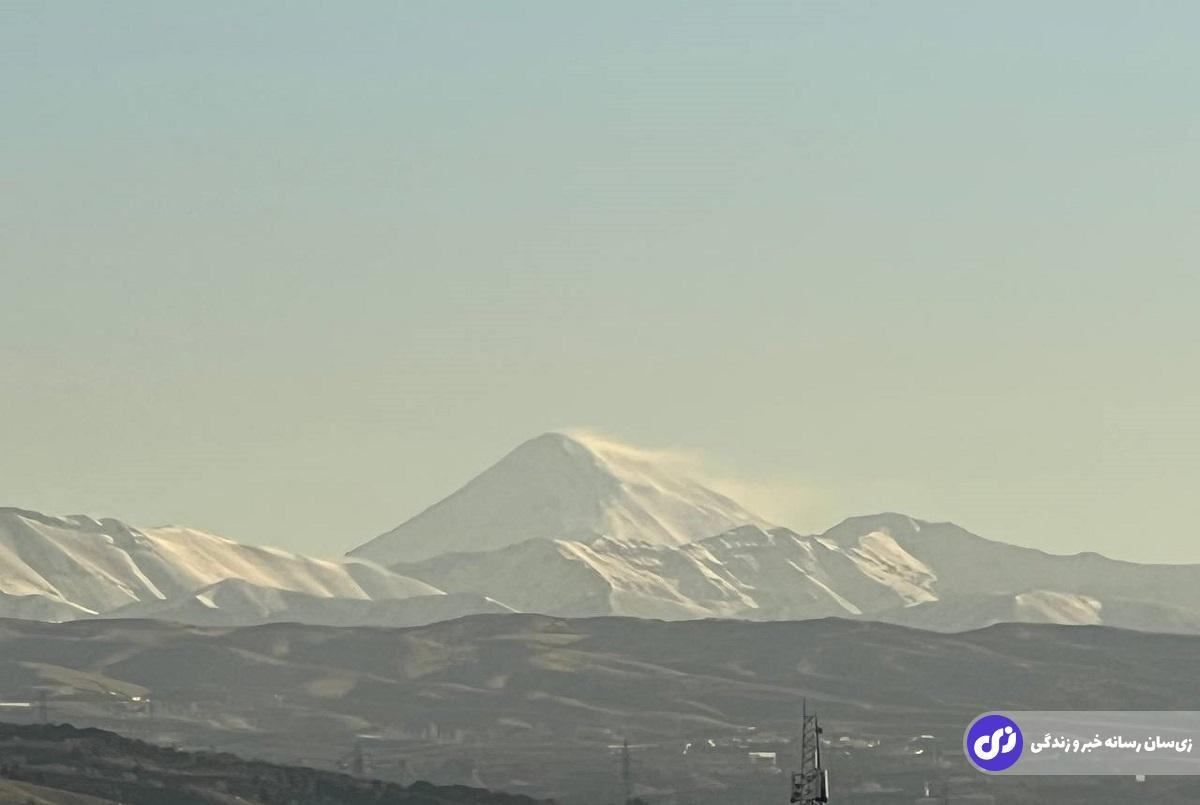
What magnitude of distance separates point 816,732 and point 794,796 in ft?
27.7

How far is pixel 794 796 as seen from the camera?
144 metres

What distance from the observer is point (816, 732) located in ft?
450
